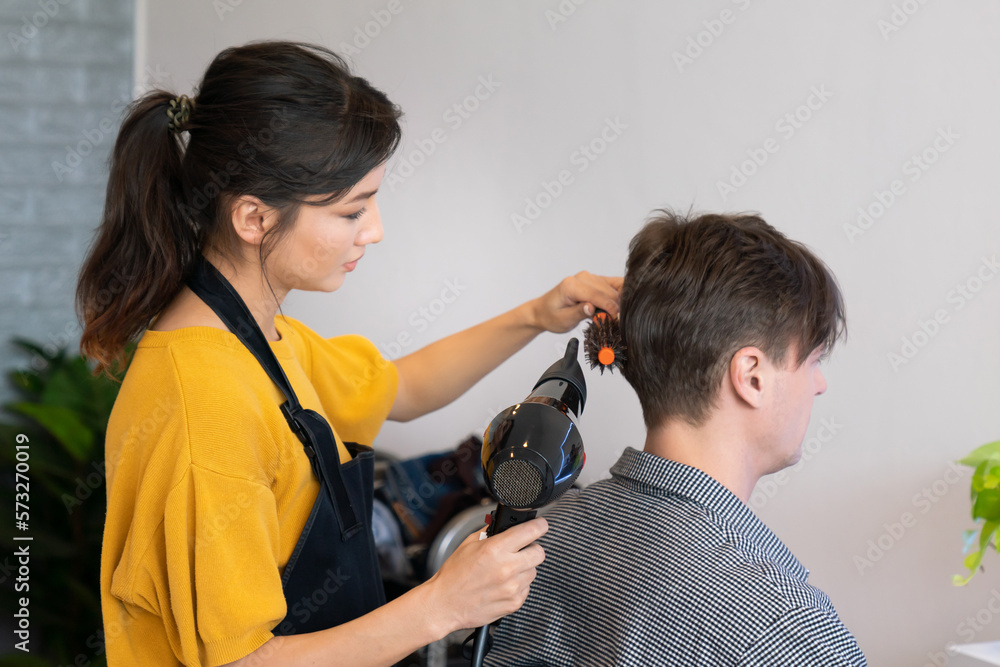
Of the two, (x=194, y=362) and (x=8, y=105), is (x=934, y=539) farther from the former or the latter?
(x=8, y=105)

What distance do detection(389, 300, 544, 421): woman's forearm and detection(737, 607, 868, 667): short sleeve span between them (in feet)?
2.84

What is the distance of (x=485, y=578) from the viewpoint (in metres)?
0.98

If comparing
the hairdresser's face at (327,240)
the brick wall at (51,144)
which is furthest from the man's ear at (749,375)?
the brick wall at (51,144)

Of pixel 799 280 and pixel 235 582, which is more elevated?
pixel 799 280

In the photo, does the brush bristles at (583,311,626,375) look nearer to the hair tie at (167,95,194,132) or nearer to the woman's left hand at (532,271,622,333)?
the woman's left hand at (532,271,622,333)

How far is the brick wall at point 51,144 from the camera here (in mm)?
3150

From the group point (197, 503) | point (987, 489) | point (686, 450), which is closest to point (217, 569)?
point (197, 503)

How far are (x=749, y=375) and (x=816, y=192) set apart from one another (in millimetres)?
1079

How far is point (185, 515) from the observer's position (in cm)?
106

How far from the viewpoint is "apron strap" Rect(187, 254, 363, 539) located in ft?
4.06

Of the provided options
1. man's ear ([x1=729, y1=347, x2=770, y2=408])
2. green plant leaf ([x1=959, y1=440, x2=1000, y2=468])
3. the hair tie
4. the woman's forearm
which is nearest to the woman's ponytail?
the hair tie

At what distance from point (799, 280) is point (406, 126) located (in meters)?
1.93

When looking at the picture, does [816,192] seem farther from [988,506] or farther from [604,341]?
[604,341]

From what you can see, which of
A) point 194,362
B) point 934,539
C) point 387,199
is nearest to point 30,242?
point 387,199
